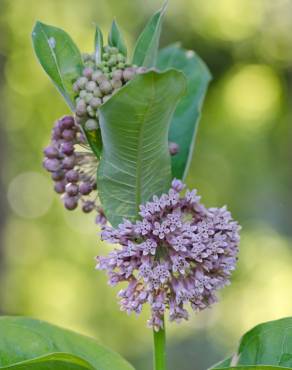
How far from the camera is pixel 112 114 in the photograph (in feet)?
5.06

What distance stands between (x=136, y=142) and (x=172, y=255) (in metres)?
0.29

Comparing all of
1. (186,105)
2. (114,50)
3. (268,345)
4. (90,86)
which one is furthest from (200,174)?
(90,86)

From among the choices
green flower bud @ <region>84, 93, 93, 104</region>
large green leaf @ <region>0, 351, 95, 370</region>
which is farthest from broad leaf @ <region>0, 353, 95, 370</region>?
green flower bud @ <region>84, 93, 93, 104</region>

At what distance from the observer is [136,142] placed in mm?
1645

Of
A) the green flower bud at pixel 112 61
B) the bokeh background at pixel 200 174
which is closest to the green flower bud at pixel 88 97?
the green flower bud at pixel 112 61

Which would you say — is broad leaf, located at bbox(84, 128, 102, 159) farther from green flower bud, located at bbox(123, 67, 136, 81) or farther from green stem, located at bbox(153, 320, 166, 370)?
green stem, located at bbox(153, 320, 166, 370)

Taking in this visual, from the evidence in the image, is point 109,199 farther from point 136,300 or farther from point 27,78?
point 27,78

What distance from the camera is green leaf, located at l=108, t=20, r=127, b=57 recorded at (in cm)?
187

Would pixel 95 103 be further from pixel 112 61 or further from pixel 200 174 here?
pixel 200 174

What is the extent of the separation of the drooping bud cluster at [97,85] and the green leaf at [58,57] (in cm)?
3

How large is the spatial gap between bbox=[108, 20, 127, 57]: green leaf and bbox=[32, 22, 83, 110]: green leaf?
121 millimetres

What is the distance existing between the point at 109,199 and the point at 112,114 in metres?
0.27

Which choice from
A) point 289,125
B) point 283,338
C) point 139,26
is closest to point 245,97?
point 289,125

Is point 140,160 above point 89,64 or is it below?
below
